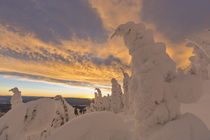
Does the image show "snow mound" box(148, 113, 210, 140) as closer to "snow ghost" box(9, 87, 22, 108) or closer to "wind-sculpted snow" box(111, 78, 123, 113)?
"snow ghost" box(9, 87, 22, 108)

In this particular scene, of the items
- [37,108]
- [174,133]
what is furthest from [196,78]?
[37,108]

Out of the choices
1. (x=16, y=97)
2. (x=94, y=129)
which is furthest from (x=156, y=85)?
(x=16, y=97)

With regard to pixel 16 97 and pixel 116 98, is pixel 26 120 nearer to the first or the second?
pixel 16 97

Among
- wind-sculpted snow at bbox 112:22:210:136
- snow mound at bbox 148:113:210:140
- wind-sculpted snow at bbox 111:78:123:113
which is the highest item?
wind-sculpted snow at bbox 112:22:210:136

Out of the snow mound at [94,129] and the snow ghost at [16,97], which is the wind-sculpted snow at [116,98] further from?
the snow mound at [94,129]

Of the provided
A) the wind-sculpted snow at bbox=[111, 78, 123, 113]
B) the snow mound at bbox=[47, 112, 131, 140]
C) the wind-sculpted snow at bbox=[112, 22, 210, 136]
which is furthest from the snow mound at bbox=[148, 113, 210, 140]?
the wind-sculpted snow at bbox=[111, 78, 123, 113]

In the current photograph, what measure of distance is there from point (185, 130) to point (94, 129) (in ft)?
6.78

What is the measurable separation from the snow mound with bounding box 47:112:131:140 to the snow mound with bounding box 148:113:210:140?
3.26 feet

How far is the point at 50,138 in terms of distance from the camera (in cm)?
270

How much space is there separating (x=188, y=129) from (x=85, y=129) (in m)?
2.34

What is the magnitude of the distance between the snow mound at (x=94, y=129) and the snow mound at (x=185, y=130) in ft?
3.26

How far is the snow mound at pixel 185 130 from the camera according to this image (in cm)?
220

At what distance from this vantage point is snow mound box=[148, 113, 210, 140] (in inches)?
86.6

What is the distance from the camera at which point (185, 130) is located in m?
2.37
